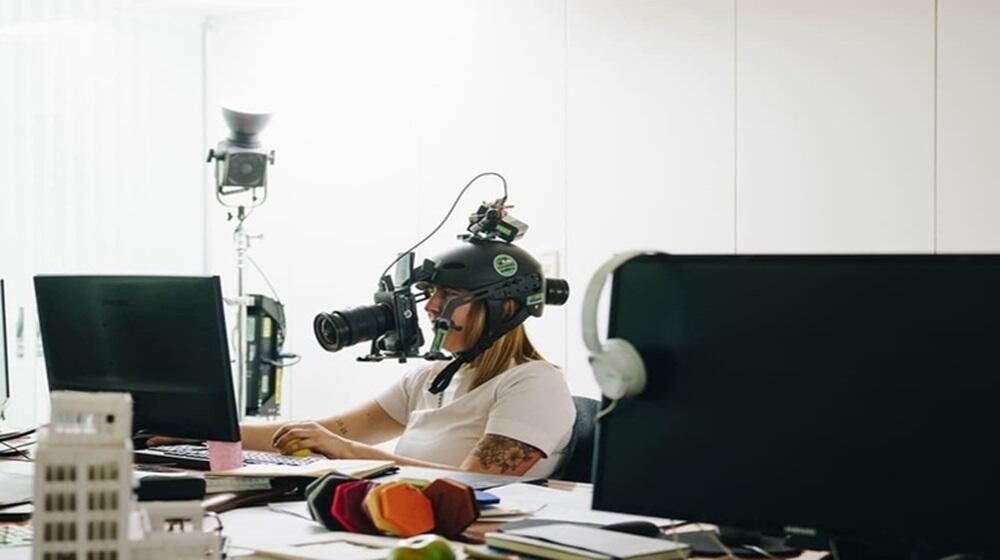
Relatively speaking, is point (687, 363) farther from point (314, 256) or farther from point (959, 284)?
point (314, 256)

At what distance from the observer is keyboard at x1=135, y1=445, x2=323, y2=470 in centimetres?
260

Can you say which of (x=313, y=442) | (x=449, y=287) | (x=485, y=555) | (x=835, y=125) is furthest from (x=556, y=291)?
(x=835, y=125)

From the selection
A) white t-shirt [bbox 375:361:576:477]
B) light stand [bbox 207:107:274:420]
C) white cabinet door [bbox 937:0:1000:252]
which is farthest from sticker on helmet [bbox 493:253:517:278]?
light stand [bbox 207:107:274:420]

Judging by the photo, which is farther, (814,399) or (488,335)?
(488,335)

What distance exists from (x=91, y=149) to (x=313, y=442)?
2639 millimetres

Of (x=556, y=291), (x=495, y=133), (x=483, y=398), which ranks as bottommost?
(x=483, y=398)

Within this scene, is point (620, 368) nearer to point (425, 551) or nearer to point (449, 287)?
point (425, 551)

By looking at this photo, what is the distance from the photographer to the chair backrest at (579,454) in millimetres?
2783

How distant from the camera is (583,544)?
1754 mm

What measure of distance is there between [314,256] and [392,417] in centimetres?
189

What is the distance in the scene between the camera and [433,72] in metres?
4.67

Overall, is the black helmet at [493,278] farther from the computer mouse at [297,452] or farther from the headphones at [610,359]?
the headphones at [610,359]

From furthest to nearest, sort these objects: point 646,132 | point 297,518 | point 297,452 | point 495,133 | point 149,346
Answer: point 495,133 < point 646,132 < point 297,452 < point 149,346 < point 297,518

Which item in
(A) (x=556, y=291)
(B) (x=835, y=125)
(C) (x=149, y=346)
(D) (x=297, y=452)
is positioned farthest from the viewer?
(B) (x=835, y=125)
